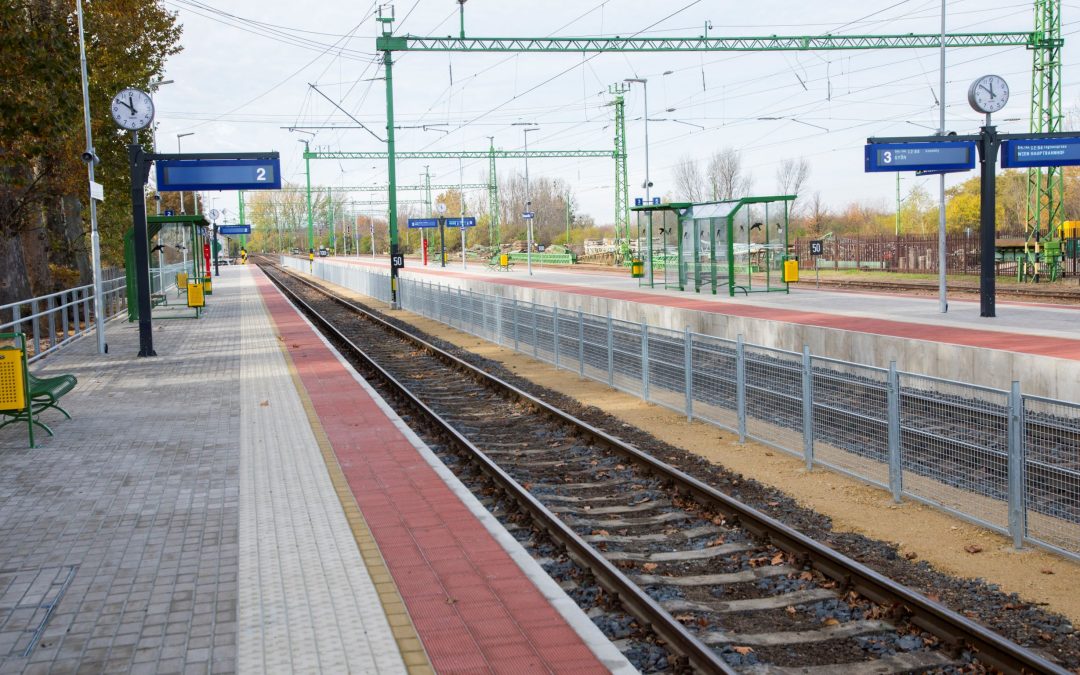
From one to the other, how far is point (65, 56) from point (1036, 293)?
24.4 metres

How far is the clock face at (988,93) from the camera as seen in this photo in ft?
69.1

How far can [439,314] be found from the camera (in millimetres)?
30609

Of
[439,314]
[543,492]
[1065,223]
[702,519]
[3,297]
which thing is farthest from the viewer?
[1065,223]

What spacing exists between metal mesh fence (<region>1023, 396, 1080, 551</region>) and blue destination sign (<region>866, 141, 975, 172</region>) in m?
15.4

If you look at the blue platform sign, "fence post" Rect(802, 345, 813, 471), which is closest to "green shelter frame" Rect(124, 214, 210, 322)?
the blue platform sign

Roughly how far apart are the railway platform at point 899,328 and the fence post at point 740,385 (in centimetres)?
185

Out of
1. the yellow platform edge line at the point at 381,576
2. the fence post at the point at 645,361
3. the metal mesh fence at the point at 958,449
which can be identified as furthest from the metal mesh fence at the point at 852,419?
the yellow platform edge line at the point at 381,576

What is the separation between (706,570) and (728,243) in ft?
79.3

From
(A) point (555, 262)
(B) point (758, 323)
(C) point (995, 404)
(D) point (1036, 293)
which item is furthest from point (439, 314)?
(A) point (555, 262)

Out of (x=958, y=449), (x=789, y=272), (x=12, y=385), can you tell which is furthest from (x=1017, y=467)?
(x=789, y=272)

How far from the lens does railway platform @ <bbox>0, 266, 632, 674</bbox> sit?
521 cm

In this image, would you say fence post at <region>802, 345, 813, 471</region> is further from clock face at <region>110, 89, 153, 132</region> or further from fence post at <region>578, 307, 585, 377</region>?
clock face at <region>110, 89, 153, 132</region>

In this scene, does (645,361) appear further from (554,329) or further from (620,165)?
(620,165)

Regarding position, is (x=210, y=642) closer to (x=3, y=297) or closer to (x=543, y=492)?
(x=543, y=492)
